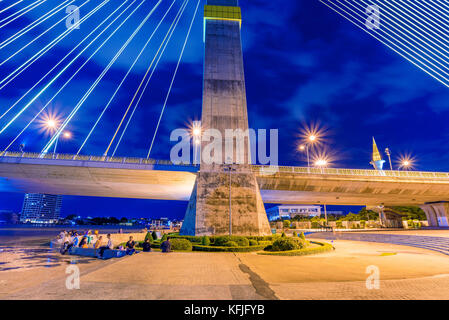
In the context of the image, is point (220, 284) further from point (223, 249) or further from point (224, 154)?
point (224, 154)

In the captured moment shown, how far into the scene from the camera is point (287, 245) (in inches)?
647

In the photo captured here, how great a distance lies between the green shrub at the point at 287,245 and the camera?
16.4 m

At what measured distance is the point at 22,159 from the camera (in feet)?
100

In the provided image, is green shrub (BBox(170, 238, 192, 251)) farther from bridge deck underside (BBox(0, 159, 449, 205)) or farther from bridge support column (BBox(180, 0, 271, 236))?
bridge deck underside (BBox(0, 159, 449, 205))

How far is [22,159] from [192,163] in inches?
905

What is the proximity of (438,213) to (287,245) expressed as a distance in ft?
191

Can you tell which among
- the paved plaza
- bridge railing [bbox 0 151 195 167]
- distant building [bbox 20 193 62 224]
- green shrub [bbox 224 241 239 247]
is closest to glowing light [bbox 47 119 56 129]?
bridge railing [bbox 0 151 195 167]

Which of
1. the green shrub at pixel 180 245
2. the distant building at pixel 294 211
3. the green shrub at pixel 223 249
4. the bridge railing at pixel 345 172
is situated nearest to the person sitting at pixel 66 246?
the green shrub at pixel 180 245

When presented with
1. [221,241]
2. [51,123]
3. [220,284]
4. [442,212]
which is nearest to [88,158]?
[51,123]

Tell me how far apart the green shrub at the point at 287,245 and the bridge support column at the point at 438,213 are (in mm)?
54884

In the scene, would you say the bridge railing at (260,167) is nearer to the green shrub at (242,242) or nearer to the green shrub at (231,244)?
the green shrub at (242,242)
